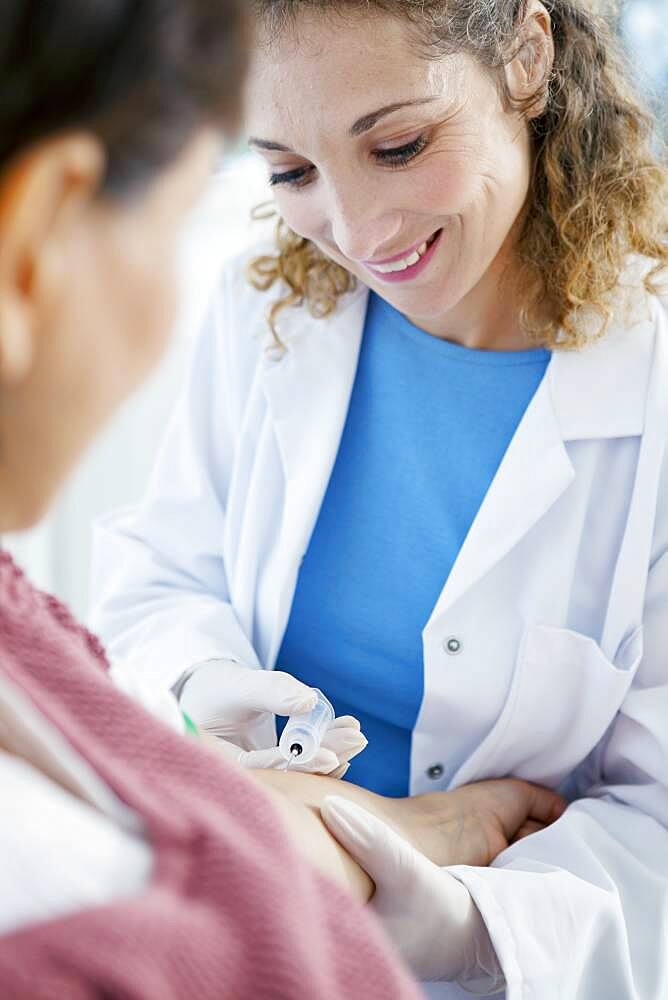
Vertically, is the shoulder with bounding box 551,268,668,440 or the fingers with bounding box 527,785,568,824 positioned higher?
the shoulder with bounding box 551,268,668,440

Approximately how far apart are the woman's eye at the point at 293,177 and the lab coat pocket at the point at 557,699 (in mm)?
566

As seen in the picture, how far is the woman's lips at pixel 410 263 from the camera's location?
4.25 ft

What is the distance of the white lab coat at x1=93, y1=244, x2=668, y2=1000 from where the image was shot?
114cm

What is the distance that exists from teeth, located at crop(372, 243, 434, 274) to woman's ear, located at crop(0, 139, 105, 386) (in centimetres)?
76

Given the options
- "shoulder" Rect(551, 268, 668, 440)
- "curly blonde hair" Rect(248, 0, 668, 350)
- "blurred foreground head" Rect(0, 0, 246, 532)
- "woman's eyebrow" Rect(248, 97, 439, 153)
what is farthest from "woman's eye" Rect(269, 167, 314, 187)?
"blurred foreground head" Rect(0, 0, 246, 532)

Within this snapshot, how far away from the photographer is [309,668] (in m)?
1.43

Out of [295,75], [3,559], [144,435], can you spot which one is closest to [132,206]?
[3,559]

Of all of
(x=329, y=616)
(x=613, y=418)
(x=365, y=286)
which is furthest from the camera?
(x=365, y=286)

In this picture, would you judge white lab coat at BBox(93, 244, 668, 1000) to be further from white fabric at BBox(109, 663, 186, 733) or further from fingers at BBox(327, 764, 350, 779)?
white fabric at BBox(109, 663, 186, 733)

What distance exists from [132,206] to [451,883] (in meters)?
0.73

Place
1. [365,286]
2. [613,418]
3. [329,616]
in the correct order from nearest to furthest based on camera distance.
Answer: [613,418] → [329,616] → [365,286]

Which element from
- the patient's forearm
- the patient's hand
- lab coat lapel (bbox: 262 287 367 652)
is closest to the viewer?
the patient's forearm

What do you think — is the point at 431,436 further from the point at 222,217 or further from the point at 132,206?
the point at 222,217

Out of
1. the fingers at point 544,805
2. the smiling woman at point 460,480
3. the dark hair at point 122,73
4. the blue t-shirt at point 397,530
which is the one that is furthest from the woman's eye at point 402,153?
the fingers at point 544,805
